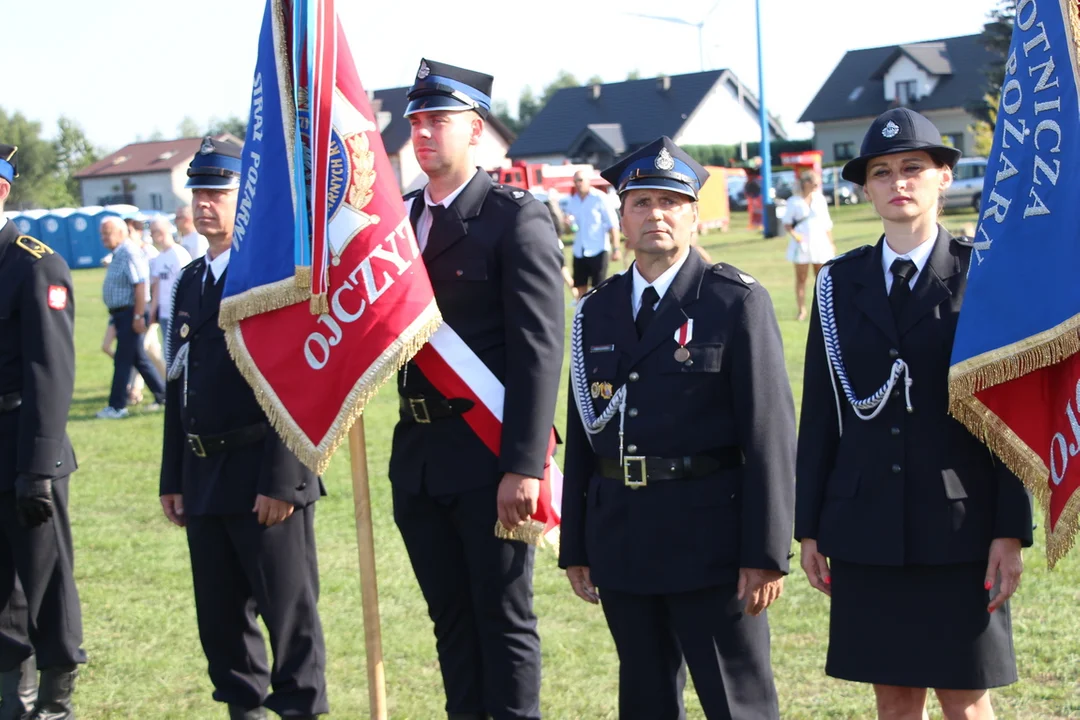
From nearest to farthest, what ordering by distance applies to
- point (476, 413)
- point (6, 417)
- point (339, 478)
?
1. point (476, 413)
2. point (6, 417)
3. point (339, 478)

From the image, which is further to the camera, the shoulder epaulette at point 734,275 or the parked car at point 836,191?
the parked car at point 836,191

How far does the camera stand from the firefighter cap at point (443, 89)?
416 cm

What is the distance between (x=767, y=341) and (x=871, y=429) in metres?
0.36

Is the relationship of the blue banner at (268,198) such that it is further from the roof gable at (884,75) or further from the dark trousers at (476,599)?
the roof gable at (884,75)

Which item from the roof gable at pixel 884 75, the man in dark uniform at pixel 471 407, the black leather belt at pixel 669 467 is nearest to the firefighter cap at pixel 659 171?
the man in dark uniform at pixel 471 407

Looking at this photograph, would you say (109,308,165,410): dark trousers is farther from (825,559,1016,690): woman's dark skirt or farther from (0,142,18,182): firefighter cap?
(825,559,1016,690): woman's dark skirt

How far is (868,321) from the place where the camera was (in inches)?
139

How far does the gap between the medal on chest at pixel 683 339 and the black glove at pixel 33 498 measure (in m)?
2.55

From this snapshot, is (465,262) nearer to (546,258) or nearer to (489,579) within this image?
(546,258)

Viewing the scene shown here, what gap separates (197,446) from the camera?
176 inches

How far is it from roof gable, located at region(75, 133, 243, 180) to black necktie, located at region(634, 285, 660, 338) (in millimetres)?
73776

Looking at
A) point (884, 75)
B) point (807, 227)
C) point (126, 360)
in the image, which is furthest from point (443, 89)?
point (884, 75)

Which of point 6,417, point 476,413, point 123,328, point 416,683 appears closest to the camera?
point 476,413

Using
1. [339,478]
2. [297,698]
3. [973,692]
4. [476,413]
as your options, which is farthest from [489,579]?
[339,478]
